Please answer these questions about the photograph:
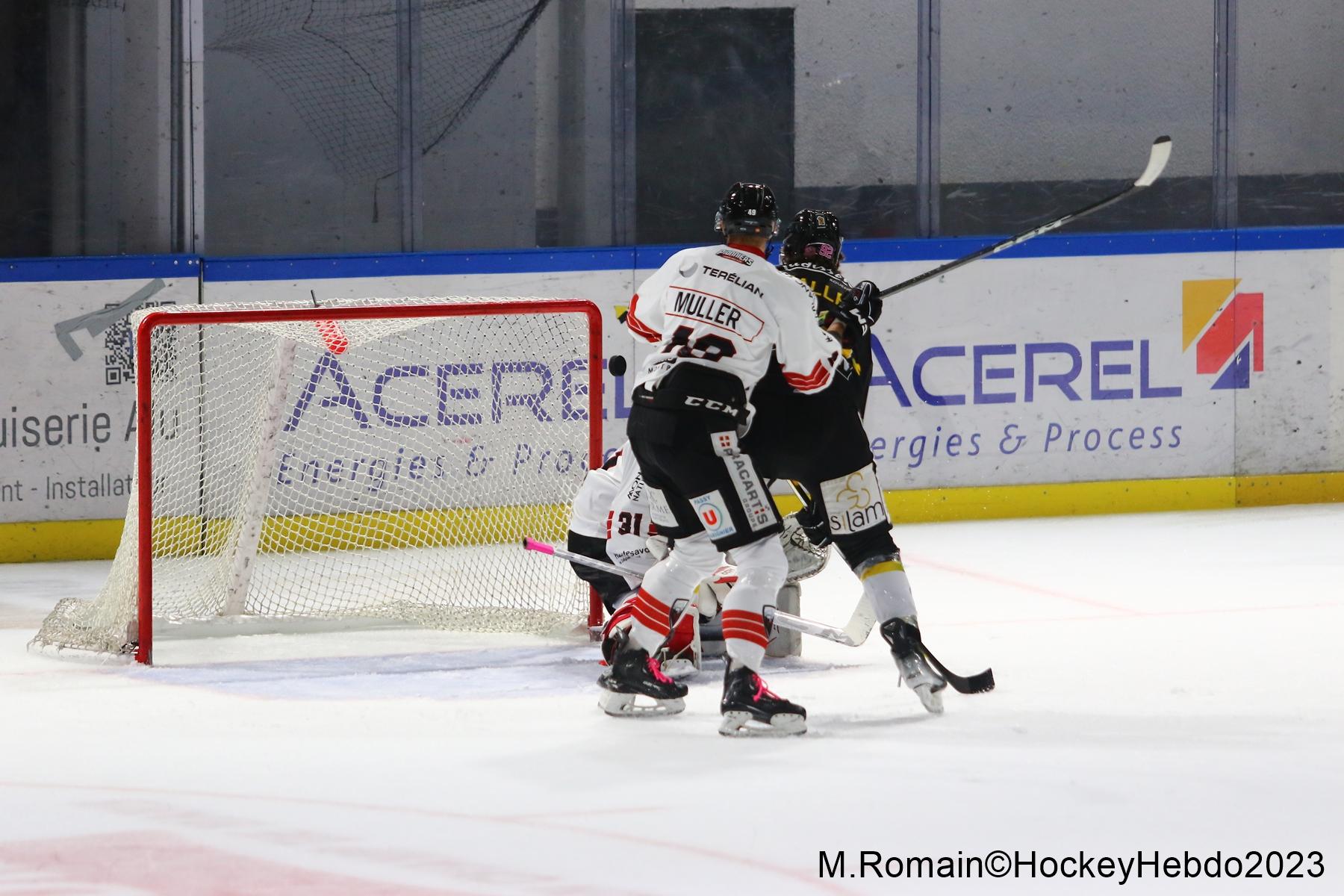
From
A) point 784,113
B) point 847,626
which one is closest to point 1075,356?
point 784,113

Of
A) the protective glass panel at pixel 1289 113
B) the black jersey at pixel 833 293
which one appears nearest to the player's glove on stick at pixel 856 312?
the black jersey at pixel 833 293

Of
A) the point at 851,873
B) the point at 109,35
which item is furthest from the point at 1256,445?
the point at 851,873

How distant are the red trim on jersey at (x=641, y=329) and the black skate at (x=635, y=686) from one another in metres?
0.68

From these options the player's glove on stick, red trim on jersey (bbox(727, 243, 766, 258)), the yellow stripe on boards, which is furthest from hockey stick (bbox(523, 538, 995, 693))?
the yellow stripe on boards

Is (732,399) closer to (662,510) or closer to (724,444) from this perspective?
(724,444)

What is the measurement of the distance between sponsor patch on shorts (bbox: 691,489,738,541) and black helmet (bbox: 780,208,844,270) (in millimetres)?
945

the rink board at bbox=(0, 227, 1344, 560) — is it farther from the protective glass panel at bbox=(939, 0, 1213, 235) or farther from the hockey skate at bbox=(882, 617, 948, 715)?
the hockey skate at bbox=(882, 617, 948, 715)

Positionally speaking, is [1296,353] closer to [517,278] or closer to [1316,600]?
[1316,600]

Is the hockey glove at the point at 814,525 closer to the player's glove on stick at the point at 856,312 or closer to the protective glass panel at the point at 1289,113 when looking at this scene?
the player's glove on stick at the point at 856,312

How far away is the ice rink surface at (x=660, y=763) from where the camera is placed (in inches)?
122

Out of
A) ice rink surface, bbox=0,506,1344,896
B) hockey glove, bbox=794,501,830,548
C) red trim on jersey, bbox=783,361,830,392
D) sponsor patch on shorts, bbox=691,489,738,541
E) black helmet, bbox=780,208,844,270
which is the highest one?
black helmet, bbox=780,208,844,270

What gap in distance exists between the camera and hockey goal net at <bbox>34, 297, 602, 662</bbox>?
5191 mm

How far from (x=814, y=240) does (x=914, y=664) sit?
3.77 ft

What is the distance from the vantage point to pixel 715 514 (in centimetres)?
406
